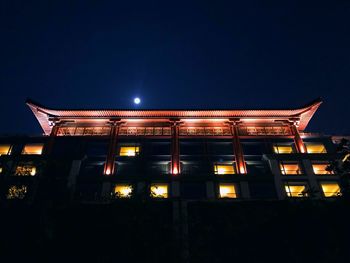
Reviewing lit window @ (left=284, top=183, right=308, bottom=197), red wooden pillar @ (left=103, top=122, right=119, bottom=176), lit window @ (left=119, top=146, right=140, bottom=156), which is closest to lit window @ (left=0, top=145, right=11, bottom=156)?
red wooden pillar @ (left=103, top=122, right=119, bottom=176)

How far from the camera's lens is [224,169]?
104 ft

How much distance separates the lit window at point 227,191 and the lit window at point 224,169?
215cm

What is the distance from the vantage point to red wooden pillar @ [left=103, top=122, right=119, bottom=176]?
30.8 metres

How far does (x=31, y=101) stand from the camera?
33.7m

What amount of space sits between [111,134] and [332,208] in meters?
23.2

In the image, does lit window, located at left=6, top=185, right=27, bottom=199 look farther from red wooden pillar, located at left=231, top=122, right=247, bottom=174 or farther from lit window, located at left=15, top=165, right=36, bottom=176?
red wooden pillar, located at left=231, top=122, right=247, bottom=174

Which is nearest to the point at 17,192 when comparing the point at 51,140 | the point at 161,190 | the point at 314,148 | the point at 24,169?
the point at 24,169

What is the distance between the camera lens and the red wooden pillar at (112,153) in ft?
101

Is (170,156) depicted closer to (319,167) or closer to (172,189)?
(172,189)

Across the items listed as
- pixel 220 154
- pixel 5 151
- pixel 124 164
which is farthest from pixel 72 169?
pixel 220 154

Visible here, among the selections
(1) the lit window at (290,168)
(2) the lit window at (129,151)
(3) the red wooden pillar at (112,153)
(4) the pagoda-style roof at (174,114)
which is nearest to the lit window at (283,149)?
(1) the lit window at (290,168)

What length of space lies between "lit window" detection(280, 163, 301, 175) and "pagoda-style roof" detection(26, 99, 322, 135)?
683cm

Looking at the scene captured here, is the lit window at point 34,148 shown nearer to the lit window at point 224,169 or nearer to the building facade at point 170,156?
the building facade at point 170,156

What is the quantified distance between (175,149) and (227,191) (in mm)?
7280
